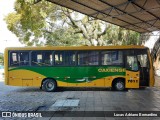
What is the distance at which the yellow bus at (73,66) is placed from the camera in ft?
46.6

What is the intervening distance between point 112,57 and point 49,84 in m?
3.97

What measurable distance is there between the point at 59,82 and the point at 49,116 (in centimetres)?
673

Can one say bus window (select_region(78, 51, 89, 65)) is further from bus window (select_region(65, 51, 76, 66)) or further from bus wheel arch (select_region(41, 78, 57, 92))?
bus wheel arch (select_region(41, 78, 57, 92))

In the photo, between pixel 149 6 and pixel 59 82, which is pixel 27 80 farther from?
pixel 149 6

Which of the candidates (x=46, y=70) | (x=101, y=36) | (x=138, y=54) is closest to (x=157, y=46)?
(x=101, y=36)

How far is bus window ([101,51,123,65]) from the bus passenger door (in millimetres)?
445

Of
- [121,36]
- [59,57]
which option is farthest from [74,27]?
[59,57]

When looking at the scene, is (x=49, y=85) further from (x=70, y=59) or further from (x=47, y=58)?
(x=70, y=59)

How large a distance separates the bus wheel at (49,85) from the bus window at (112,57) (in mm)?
3219

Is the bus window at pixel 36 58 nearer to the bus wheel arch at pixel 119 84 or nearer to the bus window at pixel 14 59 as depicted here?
the bus window at pixel 14 59

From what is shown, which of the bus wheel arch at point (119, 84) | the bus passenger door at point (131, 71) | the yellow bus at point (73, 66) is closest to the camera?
→ the bus passenger door at point (131, 71)

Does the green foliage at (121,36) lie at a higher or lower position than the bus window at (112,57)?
higher

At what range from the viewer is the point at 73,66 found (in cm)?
1448

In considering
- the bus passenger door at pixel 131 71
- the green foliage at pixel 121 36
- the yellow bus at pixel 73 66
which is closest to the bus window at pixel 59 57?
the yellow bus at pixel 73 66
